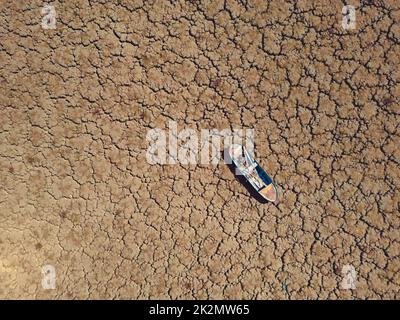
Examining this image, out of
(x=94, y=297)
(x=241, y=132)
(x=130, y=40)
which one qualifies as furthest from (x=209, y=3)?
(x=94, y=297)

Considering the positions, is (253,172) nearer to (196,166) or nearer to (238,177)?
(238,177)

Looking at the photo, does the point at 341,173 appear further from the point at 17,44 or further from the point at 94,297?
the point at 17,44

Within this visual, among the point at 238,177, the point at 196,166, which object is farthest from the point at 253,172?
the point at 196,166

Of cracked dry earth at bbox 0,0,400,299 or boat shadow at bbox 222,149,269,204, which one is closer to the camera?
cracked dry earth at bbox 0,0,400,299

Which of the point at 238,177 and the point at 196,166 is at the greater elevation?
the point at 196,166
